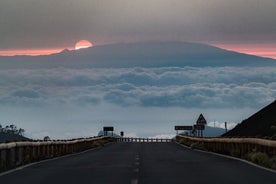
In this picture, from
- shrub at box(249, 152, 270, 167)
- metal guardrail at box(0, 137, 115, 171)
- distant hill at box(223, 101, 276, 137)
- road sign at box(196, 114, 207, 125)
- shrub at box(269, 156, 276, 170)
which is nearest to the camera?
shrub at box(269, 156, 276, 170)

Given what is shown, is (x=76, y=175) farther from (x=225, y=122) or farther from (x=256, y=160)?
(x=225, y=122)

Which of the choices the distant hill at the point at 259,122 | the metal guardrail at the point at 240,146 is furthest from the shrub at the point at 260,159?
the distant hill at the point at 259,122

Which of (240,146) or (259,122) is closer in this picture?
(240,146)

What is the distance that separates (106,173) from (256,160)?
828cm

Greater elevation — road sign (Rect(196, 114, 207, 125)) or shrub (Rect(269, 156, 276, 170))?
road sign (Rect(196, 114, 207, 125))

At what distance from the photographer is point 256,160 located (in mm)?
26875

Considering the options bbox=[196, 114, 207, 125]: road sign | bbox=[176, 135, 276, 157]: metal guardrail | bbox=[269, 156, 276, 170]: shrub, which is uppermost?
bbox=[196, 114, 207, 125]: road sign

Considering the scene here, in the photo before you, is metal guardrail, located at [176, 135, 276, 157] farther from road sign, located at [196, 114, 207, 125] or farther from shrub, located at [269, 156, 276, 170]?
road sign, located at [196, 114, 207, 125]

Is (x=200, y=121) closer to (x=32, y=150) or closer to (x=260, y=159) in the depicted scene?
(x=32, y=150)

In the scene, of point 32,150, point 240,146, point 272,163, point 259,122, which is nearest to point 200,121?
point 259,122

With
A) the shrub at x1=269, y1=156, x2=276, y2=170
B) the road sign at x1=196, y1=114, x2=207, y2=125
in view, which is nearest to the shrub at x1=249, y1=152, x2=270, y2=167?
the shrub at x1=269, y1=156, x2=276, y2=170

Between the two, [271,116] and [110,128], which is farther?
[110,128]

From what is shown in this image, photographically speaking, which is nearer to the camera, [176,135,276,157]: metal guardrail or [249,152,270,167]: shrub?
[249,152,270,167]: shrub

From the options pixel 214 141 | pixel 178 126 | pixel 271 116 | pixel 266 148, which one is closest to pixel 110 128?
pixel 178 126
